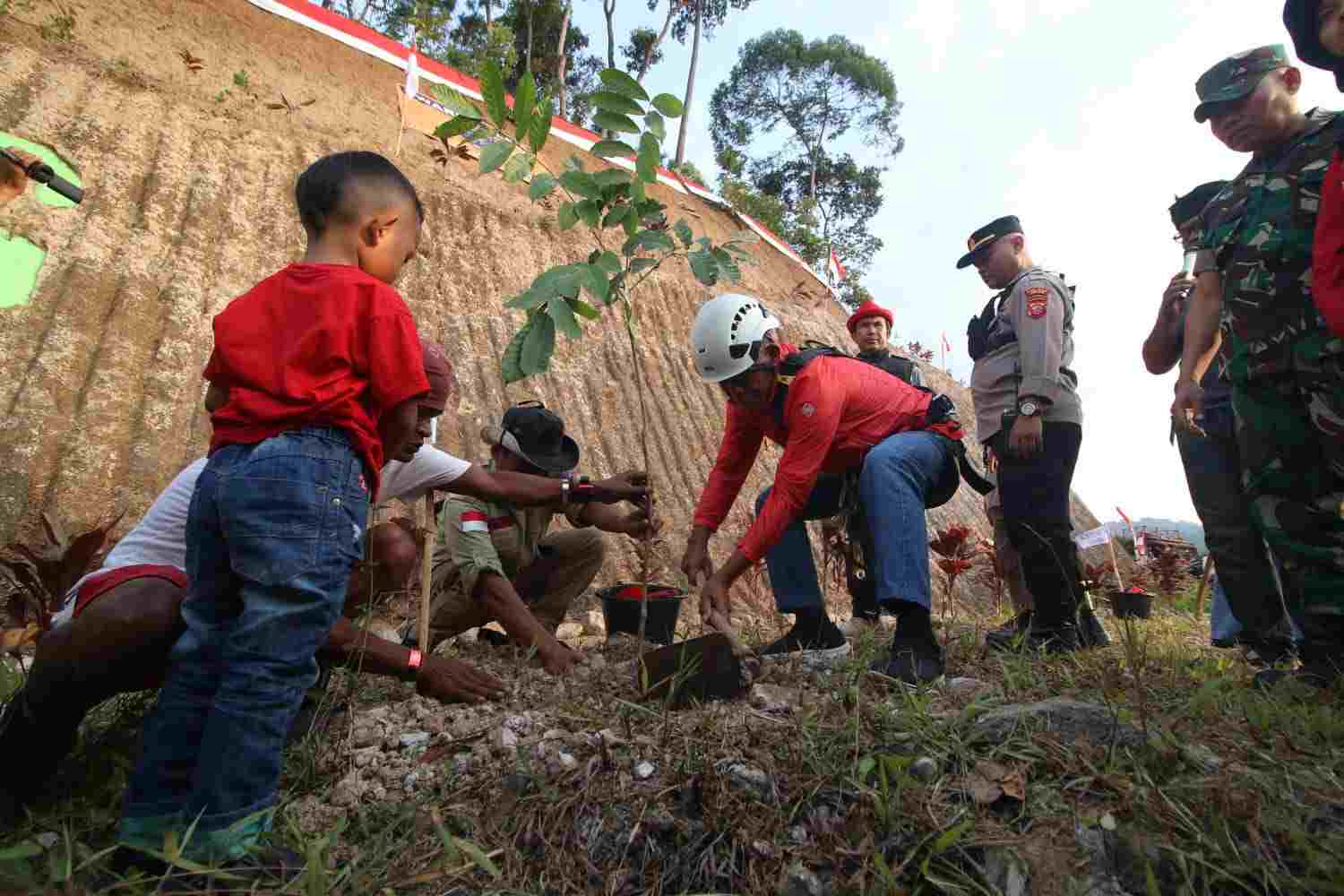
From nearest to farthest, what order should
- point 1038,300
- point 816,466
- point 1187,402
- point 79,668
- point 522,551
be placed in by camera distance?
1. point 79,668
2. point 816,466
3. point 1187,402
4. point 1038,300
5. point 522,551

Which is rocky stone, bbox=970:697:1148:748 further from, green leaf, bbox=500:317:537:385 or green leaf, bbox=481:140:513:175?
green leaf, bbox=481:140:513:175

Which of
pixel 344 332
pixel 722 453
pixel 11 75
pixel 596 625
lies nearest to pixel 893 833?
pixel 344 332

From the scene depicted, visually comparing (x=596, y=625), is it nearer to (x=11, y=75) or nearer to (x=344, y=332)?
(x=344, y=332)

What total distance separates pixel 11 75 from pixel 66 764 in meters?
8.44

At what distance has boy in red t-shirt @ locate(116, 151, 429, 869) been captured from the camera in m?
1.38

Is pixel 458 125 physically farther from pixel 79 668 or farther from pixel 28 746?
pixel 28 746

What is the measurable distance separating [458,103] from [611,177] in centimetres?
42

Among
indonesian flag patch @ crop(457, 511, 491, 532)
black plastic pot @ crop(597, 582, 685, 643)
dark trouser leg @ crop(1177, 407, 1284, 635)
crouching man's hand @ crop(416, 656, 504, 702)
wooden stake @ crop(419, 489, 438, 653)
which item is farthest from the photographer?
black plastic pot @ crop(597, 582, 685, 643)

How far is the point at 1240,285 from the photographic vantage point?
2211 millimetres

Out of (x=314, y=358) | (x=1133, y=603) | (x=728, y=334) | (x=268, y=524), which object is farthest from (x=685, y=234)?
(x=1133, y=603)

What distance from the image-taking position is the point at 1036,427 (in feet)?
8.79

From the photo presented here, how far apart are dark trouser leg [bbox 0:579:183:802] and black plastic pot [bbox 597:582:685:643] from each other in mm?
1840

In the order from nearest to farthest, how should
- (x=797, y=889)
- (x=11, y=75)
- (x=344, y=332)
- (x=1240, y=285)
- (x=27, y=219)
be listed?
(x=797, y=889) → (x=344, y=332) → (x=1240, y=285) → (x=27, y=219) → (x=11, y=75)

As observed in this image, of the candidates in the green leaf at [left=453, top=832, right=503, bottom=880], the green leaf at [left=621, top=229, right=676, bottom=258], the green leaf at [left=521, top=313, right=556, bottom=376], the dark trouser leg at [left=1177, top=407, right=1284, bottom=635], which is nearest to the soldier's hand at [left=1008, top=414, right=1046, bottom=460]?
the dark trouser leg at [left=1177, top=407, right=1284, bottom=635]
